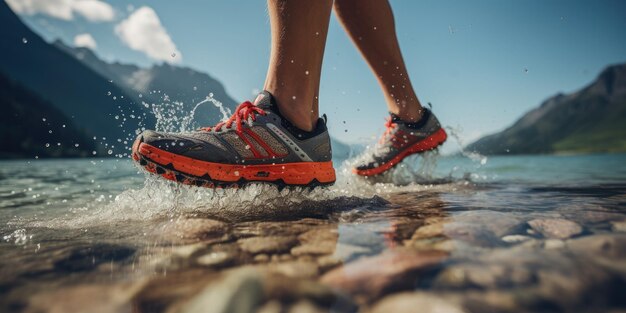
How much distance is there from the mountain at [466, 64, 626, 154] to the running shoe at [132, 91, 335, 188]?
13531 centimetres

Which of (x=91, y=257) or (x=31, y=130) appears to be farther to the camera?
(x=31, y=130)

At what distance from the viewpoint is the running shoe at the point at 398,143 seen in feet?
11.4

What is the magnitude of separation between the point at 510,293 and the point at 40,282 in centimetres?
97

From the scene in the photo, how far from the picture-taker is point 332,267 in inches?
31.2

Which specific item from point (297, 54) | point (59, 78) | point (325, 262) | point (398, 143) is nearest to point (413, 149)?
point (398, 143)

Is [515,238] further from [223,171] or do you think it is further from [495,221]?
[223,171]

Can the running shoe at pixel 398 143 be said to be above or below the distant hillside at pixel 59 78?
below

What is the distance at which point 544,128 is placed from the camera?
164 meters

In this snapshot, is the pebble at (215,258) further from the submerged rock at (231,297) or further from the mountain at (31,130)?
the mountain at (31,130)

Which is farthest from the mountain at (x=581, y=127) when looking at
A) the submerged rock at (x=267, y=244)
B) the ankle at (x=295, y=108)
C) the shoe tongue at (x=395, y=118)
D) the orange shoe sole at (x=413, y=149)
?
the submerged rock at (x=267, y=244)

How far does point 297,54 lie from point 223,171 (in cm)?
83

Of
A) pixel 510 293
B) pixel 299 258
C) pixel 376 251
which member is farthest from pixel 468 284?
pixel 299 258

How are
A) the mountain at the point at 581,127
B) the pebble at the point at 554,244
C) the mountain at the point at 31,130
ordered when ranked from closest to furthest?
the pebble at the point at 554,244 → the mountain at the point at 31,130 → the mountain at the point at 581,127

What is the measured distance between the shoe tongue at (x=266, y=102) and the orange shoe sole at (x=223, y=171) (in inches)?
15.1
